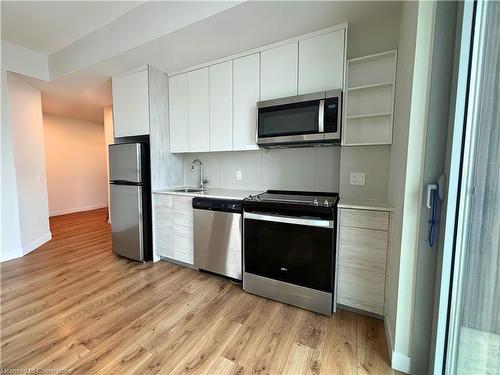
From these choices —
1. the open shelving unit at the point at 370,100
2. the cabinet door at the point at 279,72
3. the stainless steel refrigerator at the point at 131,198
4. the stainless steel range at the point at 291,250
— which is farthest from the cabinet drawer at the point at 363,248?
the stainless steel refrigerator at the point at 131,198

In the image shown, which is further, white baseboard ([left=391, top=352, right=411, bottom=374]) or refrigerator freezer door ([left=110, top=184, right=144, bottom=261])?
refrigerator freezer door ([left=110, top=184, right=144, bottom=261])

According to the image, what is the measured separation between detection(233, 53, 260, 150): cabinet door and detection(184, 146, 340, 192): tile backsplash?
29 cm

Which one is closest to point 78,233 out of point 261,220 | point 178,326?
point 178,326

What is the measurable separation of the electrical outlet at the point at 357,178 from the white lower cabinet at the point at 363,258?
1.59 ft

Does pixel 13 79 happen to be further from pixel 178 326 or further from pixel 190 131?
pixel 178 326

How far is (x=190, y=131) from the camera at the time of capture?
2.80m

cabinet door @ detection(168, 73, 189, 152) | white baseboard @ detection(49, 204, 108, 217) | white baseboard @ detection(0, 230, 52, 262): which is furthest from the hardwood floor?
white baseboard @ detection(49, 204, 108, 217)

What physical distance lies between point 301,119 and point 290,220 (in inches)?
36.2

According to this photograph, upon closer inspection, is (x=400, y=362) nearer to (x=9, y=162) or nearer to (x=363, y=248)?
(x=363, y=248)

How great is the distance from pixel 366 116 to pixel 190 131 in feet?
6.49

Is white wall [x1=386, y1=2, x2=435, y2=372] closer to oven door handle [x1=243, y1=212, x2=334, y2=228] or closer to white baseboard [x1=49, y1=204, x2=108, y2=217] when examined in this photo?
oven door handle [x1=243, y1=212, x2=334, y2=228]

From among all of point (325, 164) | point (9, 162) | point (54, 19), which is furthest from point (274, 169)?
point (9, 162)

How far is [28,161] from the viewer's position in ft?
10.9

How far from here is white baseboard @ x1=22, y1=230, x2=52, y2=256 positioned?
3.16 metres
